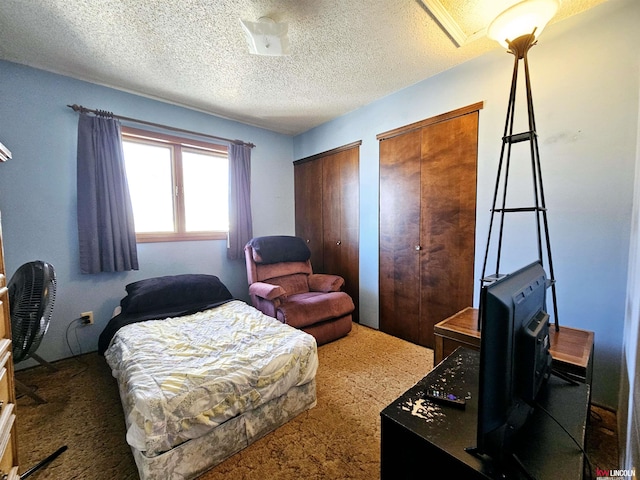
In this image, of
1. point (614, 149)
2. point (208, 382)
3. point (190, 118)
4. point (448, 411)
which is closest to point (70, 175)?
point (190, 118)

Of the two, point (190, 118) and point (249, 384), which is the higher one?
point (190, 118)

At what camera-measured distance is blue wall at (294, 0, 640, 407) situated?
1.58 meters

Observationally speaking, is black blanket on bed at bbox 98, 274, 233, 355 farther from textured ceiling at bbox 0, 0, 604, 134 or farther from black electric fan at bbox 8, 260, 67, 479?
textured ceiling at bbox 0, 0, 604, 134

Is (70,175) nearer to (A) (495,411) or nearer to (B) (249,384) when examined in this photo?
(B) (249,384)

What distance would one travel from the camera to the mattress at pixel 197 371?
1.15 meters

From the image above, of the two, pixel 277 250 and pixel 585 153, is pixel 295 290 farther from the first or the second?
pixel 585 153

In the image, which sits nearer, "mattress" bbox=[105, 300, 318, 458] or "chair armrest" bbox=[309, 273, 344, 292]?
"mattress" bbox=[105, 300, 318, 458]

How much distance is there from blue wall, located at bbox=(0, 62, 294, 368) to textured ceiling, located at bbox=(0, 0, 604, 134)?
0.16 meters

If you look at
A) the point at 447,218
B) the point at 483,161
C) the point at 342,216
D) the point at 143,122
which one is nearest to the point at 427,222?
the point at 447,218

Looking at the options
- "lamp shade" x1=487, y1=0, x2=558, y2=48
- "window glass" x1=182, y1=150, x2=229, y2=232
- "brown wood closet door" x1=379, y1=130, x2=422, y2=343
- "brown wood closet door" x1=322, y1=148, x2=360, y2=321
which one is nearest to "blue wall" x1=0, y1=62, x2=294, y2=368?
"window glass" x1=182, y1=150, x2=229, y2=232

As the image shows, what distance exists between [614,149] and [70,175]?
419cm

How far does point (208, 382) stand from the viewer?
129 centimetres

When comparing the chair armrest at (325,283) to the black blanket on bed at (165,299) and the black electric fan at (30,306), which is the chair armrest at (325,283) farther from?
the black electric fan at (30,306)

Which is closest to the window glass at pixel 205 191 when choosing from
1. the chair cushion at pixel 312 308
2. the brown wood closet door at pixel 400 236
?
the chair cushion at pixel 312 308
